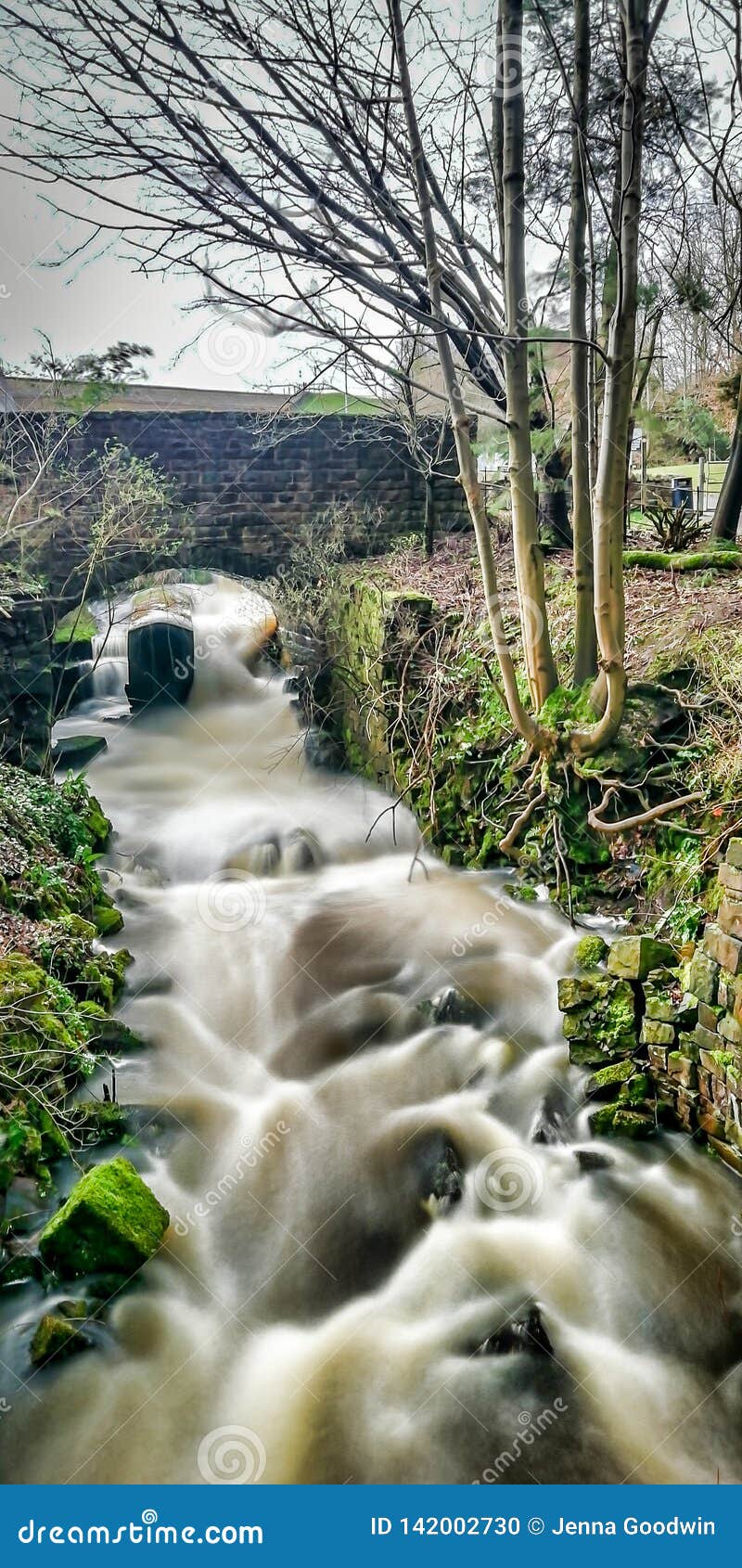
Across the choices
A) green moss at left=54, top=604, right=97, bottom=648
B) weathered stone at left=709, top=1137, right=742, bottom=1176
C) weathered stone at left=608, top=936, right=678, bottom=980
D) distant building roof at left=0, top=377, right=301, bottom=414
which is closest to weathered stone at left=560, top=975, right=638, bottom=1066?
weathered stone at left=608, top=936, right=678, bottom=980

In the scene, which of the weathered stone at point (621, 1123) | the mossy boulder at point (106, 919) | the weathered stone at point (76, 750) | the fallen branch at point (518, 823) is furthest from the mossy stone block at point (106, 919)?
the weathered stone at point (76, 750)

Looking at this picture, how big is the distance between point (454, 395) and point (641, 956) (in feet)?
13.0

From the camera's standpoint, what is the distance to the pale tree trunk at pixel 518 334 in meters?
6.07

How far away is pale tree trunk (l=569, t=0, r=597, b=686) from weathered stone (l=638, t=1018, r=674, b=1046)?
10.6 feet

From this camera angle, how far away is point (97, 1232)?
4438mm

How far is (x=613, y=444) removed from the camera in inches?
244

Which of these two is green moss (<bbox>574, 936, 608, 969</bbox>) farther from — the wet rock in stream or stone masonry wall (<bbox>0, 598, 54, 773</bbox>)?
stone masonry wall (<bbox>0, 598, 54, 773</bbox>)

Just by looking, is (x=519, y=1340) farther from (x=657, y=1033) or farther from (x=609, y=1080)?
(x=657, y=1033)

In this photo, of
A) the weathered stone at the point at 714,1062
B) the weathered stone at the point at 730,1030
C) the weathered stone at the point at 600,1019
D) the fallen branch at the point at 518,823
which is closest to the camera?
the weathered stone at the point at 730,1030

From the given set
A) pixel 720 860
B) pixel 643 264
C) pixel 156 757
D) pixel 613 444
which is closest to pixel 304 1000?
pixel 720 860

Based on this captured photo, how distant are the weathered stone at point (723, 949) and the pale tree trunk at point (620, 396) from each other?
241cm

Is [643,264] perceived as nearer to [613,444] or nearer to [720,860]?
[613,444]

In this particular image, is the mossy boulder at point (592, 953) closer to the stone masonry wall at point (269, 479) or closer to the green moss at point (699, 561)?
the green moss at point (699, 561)

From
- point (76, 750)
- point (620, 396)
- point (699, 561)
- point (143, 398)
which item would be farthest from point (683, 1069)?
point (143, 398)
